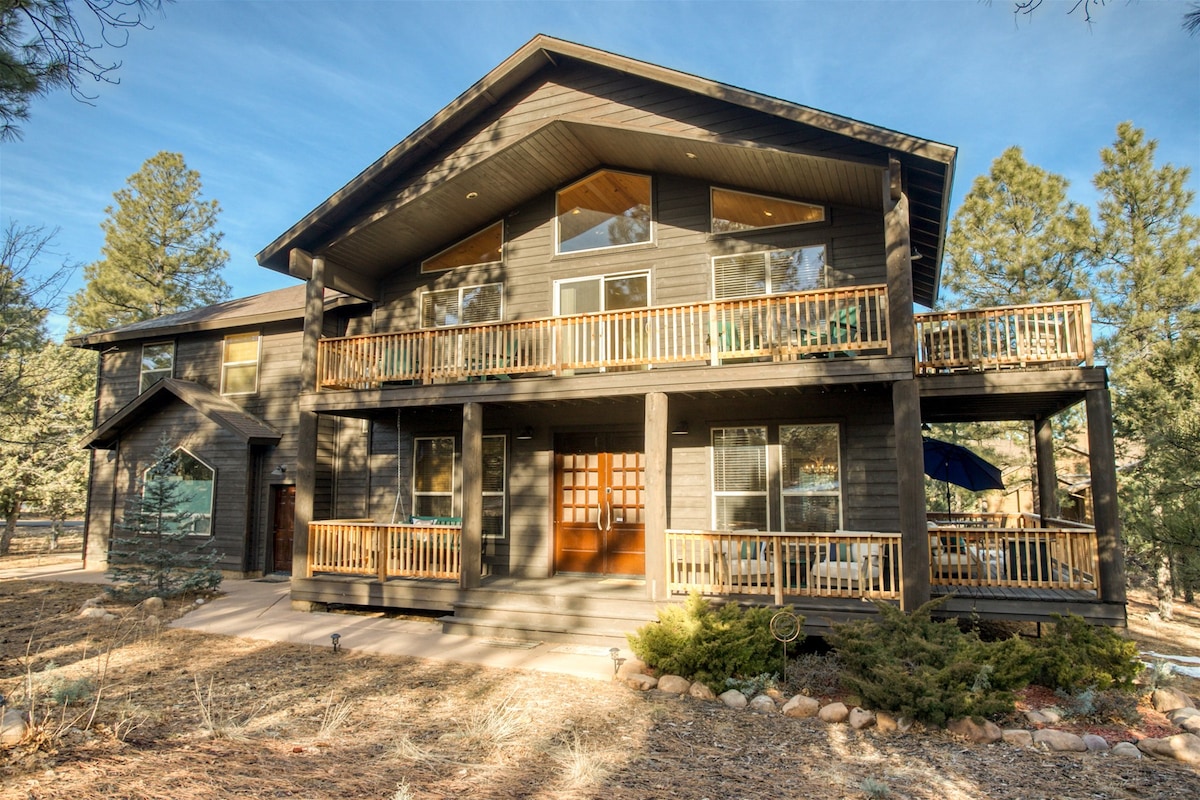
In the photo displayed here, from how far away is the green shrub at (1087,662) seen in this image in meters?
6.67

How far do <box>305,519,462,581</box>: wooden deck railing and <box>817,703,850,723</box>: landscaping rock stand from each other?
548 cm

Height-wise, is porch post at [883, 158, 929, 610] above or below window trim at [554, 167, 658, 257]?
below

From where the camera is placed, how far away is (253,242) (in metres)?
41.9

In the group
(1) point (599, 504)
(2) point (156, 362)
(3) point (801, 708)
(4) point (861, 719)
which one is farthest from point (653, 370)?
(2) point (156, 362)

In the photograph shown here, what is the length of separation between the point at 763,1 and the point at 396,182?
10.0 metres

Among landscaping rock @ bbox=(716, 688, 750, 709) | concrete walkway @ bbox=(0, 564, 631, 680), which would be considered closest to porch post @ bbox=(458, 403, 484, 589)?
concrete walkway @ bbox=(0, 564, 631, 680)

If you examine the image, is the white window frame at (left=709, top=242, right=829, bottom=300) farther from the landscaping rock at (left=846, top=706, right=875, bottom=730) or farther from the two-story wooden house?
the landscaping rock at (left=846, top=706, right=875, bottom=730)

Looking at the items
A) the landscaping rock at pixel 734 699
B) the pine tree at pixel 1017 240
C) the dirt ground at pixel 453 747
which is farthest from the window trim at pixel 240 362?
the pine tree at pixel 1017 240

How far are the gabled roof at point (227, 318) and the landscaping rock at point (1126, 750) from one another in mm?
12533

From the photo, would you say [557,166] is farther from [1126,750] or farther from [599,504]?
[1126,750]

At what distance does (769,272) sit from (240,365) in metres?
11.4

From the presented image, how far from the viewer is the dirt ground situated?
4371 millimetres

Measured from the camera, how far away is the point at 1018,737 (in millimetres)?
5594

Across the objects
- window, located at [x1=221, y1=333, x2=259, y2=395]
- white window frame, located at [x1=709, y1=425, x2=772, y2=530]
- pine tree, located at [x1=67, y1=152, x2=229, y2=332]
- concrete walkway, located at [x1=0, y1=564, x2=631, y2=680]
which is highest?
pine tree, located at [x1=67, y1=152, x2=229, y2=332]
